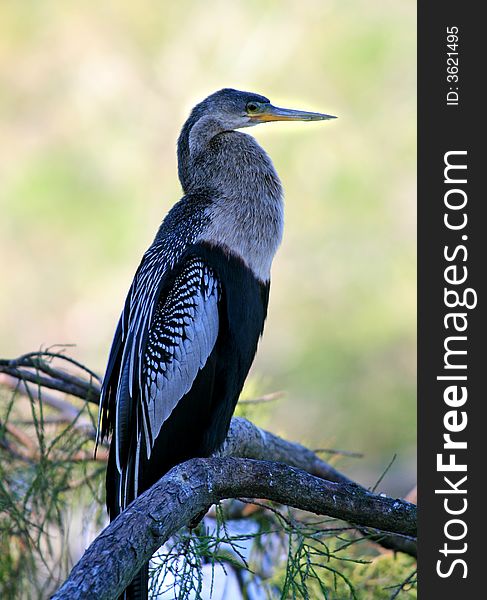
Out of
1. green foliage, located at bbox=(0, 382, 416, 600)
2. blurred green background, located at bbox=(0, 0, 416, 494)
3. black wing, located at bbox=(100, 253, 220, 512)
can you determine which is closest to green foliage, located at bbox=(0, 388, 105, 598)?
green foliage, located at bbox=(0, 382, 416, 600)

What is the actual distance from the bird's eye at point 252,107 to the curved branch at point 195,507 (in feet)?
4.45

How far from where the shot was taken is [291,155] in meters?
8.10

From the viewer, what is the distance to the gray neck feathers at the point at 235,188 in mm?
2896

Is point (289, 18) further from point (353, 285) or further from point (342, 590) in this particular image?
point (342, 590)

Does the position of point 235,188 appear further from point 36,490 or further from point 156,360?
point 36,490

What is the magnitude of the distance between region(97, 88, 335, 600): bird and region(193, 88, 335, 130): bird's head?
338 mm

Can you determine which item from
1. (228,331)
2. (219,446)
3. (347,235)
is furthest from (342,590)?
(347,235)

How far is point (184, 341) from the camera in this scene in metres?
2.71

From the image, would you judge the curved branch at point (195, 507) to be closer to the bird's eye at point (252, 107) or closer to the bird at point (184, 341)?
the bird at point (184, 341)

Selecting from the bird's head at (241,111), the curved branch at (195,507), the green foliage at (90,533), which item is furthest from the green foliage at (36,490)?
the bird's head at (241,111)

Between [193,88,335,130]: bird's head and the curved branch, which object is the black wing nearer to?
the curved branch

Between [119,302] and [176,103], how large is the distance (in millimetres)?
1820

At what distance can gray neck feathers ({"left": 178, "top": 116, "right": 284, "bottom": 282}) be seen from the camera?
2.90 m

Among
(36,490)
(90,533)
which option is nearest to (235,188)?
(36,490)
